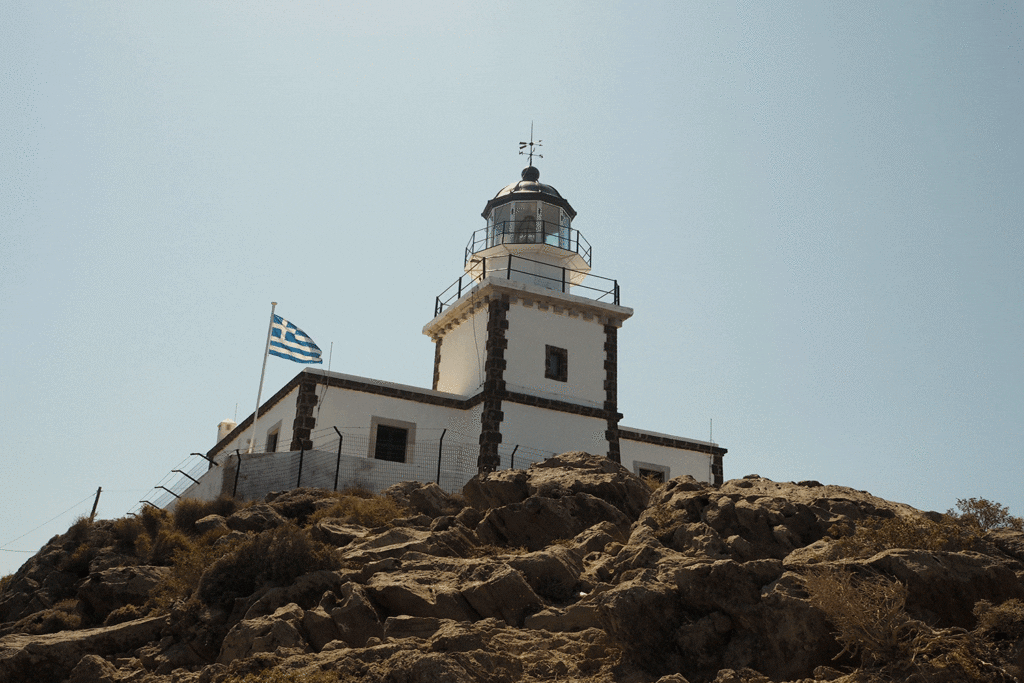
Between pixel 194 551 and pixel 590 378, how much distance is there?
16.0 m

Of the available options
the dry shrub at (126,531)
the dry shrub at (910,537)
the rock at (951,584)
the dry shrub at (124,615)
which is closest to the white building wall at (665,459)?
the dry shrub at (126,531)

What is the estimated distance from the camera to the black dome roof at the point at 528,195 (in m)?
32.6

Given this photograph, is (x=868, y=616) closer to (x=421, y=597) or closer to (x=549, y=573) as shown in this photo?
(x=549, y=573)

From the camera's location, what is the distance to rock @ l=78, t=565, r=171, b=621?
14.5m

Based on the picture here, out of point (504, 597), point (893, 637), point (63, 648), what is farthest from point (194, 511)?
point (893, 637)

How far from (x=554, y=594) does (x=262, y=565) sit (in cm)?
423

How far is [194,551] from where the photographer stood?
49.3 ft

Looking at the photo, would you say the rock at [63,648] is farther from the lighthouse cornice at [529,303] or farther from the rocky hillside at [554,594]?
the lighthouse cornice at [529,303]

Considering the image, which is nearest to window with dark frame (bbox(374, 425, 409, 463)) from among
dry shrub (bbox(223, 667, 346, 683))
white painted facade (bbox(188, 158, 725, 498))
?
white painted facade (bbox(188, 158, 725, 498))

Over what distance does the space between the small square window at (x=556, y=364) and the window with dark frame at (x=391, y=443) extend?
15.3 ft

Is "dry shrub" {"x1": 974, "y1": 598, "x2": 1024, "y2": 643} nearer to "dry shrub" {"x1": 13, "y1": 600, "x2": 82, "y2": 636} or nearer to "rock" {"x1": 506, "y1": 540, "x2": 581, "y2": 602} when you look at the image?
"rock" {"x1": 506, "y1": 540, "x2": 581, "y2": 602}

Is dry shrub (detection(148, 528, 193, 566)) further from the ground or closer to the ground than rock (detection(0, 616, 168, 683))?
further from the ground

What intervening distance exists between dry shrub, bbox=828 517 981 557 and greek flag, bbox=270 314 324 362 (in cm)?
1840

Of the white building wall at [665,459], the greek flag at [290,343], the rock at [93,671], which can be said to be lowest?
the rock at [93,671]
